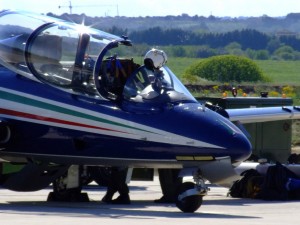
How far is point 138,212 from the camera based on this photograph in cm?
1883

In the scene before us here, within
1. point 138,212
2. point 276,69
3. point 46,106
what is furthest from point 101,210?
point 276,69

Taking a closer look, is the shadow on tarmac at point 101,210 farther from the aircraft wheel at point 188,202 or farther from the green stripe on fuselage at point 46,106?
the green stripe on fuselage at point 46,106

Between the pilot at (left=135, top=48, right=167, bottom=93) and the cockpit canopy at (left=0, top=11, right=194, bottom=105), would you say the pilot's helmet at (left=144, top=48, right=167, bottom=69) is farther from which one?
the cockpit canopy at (left=0, top=11, right=194, bottom=105)

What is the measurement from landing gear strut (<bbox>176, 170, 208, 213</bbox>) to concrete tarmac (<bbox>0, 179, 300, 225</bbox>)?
0.40ft

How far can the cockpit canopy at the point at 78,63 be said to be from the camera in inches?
766

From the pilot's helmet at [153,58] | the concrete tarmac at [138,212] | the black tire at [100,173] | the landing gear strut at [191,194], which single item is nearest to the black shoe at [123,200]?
the concrete tarmac at [138,212]

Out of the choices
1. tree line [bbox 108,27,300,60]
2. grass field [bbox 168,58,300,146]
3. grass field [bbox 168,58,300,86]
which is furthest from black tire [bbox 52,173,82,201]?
tree line [bbox 108,27,300,60]

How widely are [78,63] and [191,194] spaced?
2886mm

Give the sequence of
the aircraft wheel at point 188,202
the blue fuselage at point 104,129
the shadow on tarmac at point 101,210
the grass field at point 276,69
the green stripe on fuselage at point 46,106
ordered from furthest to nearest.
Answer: the grass field at point 276,69, the green stripe on fuselage at point 46,106, the aircraft wheel at point 188,202, the blue fuselage at point 104,129, the shadow on tarmac at point 101,210

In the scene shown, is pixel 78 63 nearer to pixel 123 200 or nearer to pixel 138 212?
pixel 123 200

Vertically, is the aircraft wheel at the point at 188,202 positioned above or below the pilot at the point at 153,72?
below

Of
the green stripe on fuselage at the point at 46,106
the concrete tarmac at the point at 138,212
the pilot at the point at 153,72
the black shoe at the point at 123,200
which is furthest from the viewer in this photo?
the black shoe at the point at 123,200

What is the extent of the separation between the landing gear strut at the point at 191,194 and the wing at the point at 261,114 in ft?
21.8

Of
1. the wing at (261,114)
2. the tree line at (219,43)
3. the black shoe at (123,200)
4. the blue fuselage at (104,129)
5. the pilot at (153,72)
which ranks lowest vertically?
the tree line at (219,43)
